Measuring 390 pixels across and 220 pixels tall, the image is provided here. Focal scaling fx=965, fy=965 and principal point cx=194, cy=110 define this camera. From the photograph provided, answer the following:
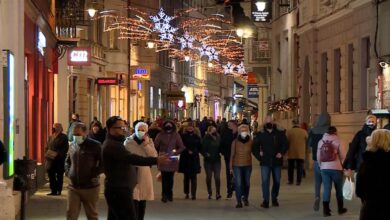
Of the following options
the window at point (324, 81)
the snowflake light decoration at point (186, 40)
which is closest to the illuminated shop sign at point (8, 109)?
the window at point (324, 81)

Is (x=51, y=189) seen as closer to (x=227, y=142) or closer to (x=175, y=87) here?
(x=227, y=142)

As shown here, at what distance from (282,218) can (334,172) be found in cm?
123

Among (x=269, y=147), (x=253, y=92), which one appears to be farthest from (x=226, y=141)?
(x=253, y=92)

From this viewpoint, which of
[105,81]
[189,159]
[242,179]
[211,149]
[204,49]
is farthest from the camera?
[204,49]

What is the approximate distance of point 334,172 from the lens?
1697cm

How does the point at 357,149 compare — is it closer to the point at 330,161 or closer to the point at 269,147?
the point at 330,161

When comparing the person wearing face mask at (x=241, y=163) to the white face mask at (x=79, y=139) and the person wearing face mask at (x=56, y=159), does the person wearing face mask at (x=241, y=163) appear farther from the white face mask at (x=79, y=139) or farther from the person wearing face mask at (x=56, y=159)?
the white face mask at (x=79, y=139)

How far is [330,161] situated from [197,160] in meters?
4.99

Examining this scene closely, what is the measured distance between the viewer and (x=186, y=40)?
223 feet

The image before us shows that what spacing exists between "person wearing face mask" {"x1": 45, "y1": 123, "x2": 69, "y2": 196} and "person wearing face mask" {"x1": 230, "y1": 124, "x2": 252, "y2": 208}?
4383mm

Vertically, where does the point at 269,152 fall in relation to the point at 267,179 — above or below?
above

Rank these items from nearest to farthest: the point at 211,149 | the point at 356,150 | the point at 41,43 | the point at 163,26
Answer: the point at 356,150 < the point at 211,149 < the point at 41,43 < the point at 163,26

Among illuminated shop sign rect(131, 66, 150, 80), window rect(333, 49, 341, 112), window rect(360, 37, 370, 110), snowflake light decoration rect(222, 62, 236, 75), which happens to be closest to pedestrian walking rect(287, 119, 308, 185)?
window rect(360, 37, 370, 110)

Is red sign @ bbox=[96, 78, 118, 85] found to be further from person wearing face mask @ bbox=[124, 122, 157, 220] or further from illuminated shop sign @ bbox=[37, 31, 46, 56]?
person wearing face mask @ bbox=[124, 122, 157, 220]
